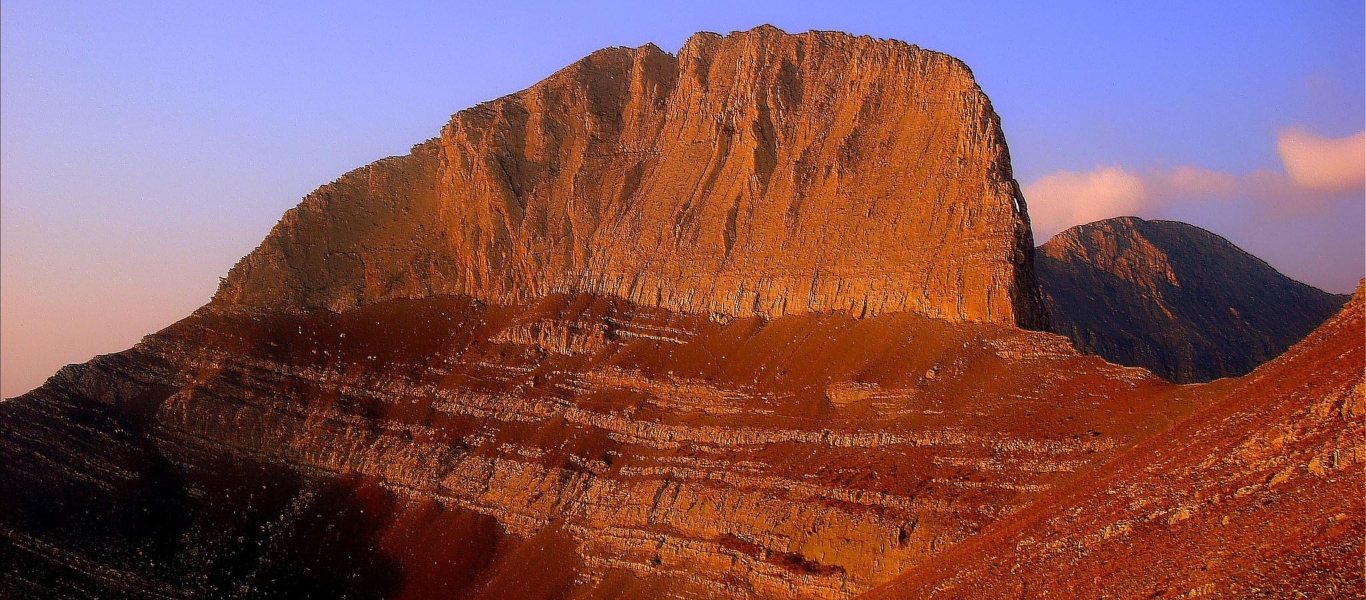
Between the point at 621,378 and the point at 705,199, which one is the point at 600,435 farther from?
the point at 705,199

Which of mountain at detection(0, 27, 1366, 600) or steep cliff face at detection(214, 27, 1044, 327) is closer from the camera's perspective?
mountain at detection(0, 27, 1366, 600)

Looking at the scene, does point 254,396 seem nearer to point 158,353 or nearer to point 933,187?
point 158,353

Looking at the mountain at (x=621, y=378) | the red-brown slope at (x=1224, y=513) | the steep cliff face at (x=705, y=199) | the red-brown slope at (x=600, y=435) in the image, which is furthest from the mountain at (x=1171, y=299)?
the red-brown slope at (x=1224, y=513)

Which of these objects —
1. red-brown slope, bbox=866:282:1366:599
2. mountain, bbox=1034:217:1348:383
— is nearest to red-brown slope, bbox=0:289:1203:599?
red-brown slope, bbox=866:282:1366:599

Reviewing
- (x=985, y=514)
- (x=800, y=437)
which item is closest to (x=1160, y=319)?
(x=800, y=437)

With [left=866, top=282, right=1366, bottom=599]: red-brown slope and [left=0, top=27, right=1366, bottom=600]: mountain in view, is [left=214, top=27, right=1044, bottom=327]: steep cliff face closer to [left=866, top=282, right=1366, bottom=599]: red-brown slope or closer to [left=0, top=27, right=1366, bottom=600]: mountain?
[left=0, top=27, right=1366, bottom=600]: mountain

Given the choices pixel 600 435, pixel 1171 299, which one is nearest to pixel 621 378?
pixel 600 435

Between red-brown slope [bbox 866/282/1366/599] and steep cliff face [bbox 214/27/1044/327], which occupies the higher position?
steep cliff face [bbox 214/27/1044/327]
